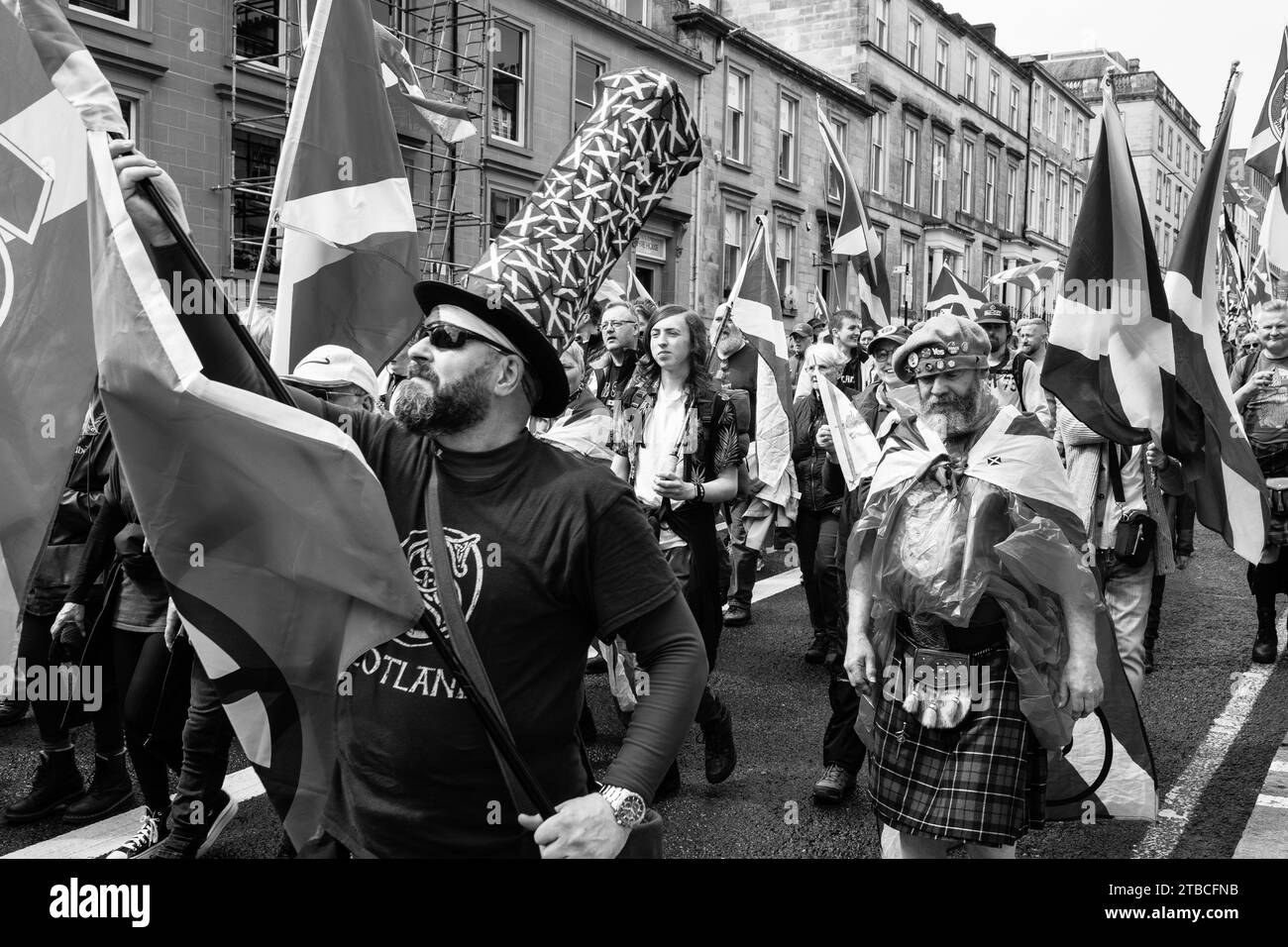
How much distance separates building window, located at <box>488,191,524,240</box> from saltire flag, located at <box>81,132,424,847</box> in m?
18.9

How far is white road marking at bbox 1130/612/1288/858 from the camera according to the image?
459 cm

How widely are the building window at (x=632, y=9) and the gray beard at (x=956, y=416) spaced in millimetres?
22043

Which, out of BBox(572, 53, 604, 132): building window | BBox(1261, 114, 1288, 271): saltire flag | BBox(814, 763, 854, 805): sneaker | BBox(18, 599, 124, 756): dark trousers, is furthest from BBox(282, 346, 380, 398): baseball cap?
BBox(572, 53, 604, 132): building window

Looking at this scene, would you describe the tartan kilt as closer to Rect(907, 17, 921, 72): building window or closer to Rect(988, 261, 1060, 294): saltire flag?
Rect(988, 261, 1060, 294): saltire flag

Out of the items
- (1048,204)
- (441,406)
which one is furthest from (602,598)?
(1048,204)

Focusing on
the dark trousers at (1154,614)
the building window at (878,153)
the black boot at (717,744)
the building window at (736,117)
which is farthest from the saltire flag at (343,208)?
the building window at (878,153)

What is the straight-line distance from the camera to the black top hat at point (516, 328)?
2633 millimetres

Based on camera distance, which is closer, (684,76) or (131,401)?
(131,401)

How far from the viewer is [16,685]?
5262 mm

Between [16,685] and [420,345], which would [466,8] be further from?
[420,345]

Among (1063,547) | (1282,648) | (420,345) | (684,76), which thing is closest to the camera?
(420,345)

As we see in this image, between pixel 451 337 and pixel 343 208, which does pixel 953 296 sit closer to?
pixel 343 208
